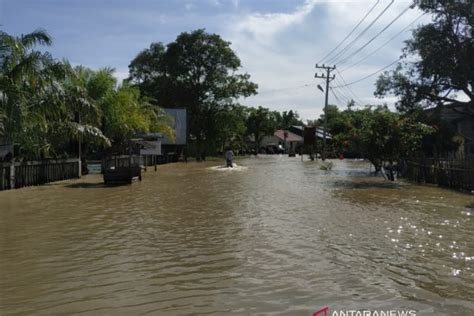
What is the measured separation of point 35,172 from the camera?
2214 centimetres

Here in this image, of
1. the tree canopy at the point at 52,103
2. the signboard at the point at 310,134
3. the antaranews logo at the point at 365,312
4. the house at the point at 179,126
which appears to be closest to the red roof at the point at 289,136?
the signboard at the point at 310,134

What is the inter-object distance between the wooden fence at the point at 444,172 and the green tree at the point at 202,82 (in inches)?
1499

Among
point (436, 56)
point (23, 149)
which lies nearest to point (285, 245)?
point (23, 149)

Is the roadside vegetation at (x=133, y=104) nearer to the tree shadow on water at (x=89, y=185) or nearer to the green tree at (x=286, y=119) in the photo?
the tree shadow on water at (x=89, y=185)

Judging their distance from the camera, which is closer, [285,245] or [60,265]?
[60,265]

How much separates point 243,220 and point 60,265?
17.7 ft

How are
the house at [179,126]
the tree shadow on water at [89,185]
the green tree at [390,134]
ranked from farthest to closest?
the house at [179,126] < the green tree at [390,134] < the tree shadow on water at [89,185]

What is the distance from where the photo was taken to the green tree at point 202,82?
6228 cm

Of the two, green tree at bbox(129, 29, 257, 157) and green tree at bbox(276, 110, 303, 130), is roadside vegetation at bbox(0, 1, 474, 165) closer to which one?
green tree at bbox(129, 29, 257, 157)

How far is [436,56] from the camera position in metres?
30.8

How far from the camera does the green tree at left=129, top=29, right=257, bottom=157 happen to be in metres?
62.3

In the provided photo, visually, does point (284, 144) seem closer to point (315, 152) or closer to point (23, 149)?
point (315, 152)

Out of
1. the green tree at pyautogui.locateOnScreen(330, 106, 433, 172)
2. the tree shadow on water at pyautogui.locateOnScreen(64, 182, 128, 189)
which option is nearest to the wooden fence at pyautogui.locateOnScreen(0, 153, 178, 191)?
the tree shadow on water at pyautogui.locateOnScreen(64, 182, 128, 189)

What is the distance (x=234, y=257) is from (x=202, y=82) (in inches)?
2218
